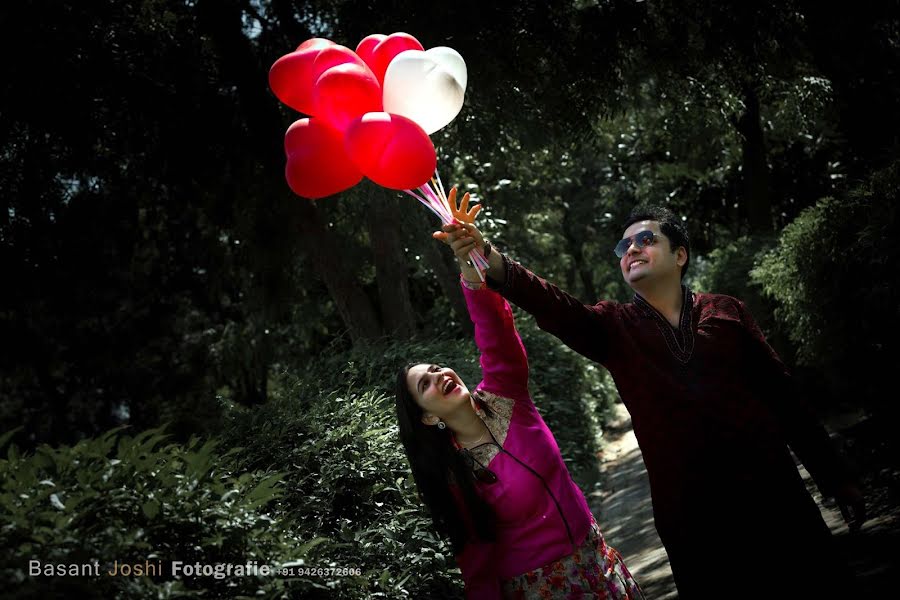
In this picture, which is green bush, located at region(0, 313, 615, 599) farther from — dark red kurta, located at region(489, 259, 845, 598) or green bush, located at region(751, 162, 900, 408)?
green bush, located at region(751, 162, 900, 408)

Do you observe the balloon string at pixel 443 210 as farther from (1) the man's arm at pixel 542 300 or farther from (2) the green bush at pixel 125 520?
(2) the green bush at pixel 125 520

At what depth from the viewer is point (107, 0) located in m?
6.92

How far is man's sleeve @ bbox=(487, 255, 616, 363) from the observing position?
119 inches

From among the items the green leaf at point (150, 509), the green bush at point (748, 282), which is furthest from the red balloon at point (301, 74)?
the green bush at point (748, 282)

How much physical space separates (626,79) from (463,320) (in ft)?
16.2

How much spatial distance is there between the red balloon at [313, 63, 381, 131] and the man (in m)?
0.78

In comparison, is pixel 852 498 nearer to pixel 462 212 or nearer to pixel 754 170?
pixel 462 212

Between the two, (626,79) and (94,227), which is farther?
(94,227)

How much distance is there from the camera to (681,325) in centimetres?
321

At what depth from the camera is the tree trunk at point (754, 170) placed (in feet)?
42.6

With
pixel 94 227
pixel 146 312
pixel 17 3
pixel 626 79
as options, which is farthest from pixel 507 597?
pixel 146 312

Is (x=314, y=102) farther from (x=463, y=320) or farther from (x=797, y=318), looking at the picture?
(x=463, y=320)

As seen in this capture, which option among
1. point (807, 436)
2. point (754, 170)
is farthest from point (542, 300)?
point (754, 170)

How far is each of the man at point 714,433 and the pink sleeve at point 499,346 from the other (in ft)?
0.55
